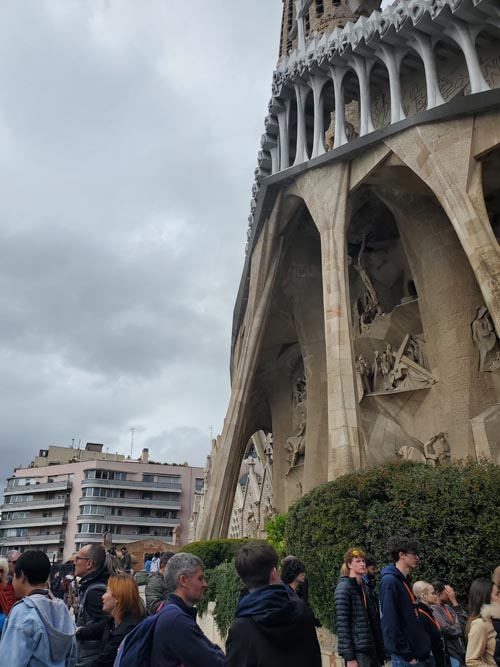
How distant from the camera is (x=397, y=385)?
56.3ft

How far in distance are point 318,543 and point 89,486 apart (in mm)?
52453

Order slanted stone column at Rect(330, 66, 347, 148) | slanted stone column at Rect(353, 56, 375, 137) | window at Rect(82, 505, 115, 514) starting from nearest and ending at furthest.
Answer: slanted stone column at Rect(353, 56, 375, 137)
slanted stone column at Rect(330, 66, 347, 148)
window at Rect(82, 505, 115, 514)

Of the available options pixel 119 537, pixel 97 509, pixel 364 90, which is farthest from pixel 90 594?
pixel 97 509

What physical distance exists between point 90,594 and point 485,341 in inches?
519

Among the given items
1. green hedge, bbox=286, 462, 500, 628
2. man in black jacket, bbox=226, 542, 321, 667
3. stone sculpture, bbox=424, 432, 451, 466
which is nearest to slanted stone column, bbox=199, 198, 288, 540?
stone sculpture, bbox=424, 432, 451, 466

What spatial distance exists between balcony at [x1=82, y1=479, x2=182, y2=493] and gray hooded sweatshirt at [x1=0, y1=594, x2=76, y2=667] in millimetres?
58159

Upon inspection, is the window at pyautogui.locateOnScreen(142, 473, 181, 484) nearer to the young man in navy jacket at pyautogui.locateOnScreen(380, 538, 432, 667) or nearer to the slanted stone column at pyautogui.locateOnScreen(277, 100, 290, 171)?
the slanted stone column at pyautogui.locateOnScreen(277, 100, 290, 171)

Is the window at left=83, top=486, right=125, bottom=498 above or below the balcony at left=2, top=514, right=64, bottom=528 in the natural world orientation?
above

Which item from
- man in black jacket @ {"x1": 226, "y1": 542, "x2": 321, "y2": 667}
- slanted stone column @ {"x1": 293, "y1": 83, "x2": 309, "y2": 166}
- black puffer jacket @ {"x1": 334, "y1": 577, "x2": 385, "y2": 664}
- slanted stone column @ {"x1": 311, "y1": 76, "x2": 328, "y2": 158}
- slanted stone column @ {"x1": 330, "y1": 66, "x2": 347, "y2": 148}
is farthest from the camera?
slanted stone column @ {"x1": 293, "y1": 83, "x2": 309, "y2": 166}

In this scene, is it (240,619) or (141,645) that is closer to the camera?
(240,619)

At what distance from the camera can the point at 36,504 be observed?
60.6 m

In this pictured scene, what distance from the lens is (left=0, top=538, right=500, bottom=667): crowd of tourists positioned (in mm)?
2262

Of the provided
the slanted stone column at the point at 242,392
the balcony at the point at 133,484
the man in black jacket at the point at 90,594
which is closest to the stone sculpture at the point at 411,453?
the slanted stone column at the point at 242,392

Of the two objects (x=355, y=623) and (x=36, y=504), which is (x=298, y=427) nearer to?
(x=355, y=623)
